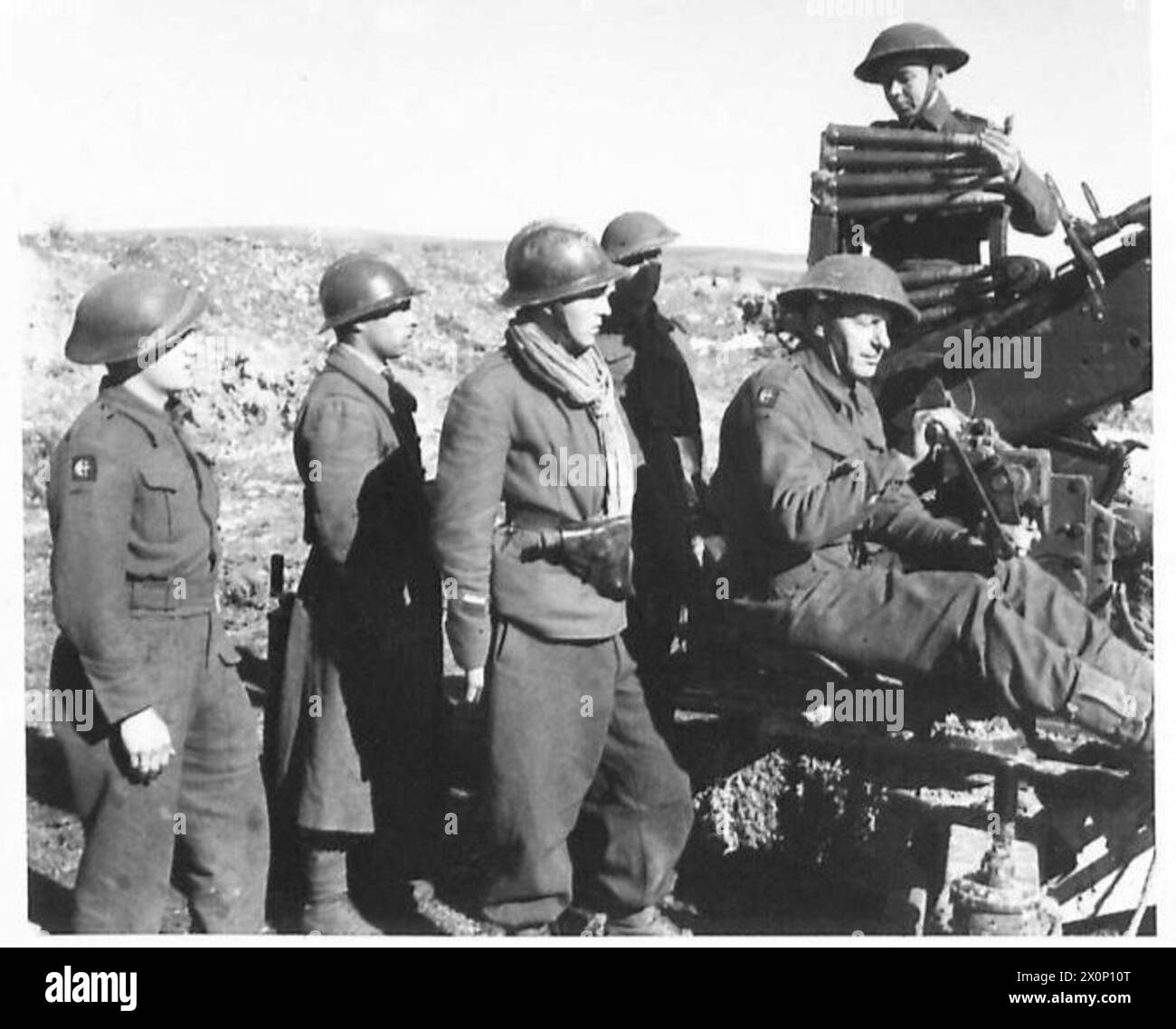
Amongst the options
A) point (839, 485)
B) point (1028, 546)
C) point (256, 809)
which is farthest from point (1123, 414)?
point (256, 809)

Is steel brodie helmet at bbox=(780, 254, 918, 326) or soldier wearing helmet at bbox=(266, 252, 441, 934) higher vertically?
steel brodie helmet at bbox=(780, 254, 918, 326)

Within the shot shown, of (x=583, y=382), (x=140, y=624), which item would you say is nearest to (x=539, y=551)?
(x=583, y=382)

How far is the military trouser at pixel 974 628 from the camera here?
5.36 metres

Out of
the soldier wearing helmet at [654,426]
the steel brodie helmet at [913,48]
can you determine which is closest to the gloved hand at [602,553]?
the soldier wearing helmet at [654,426]

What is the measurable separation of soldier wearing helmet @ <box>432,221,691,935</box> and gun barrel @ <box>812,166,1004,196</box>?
59.9 inches

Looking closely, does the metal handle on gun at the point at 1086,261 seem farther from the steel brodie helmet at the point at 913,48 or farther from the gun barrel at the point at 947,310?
the steel brodie helmet at the point at 913,48

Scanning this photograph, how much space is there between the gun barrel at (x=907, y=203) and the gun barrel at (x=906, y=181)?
0.02 meters

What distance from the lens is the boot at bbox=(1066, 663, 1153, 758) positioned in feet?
17.5

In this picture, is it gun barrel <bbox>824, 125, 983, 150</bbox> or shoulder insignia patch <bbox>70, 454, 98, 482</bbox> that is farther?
gun barrel <bbox>824, 125, 983, 150</bbox>

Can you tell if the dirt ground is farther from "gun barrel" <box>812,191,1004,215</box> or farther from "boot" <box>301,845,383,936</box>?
"gun barrel" <box>812,191,1004,215</box>

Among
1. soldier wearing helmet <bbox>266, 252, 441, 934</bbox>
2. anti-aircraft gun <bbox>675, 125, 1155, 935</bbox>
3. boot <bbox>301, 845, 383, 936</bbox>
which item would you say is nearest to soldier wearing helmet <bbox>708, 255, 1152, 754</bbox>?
anti-aircraft gun <bbox>675, 125, 1155, 935</bbox>

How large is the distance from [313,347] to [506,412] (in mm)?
4859

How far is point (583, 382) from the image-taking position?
5.38 metres
